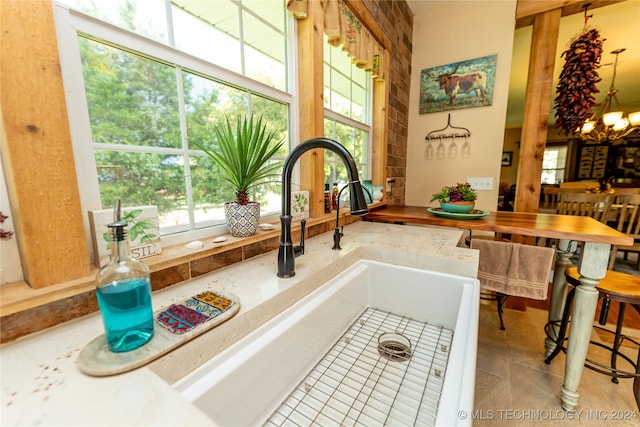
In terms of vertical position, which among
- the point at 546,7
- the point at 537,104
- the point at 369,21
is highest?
the point at 546,7

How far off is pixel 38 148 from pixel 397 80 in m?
2.59

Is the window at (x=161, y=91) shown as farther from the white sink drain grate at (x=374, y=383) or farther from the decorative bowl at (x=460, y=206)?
the decorative bowl at (x=460, y=206)

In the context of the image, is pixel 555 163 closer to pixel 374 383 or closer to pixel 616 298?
pixel 616 298

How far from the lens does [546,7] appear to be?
2.15 m

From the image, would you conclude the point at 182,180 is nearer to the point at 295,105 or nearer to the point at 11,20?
the point at 11,20

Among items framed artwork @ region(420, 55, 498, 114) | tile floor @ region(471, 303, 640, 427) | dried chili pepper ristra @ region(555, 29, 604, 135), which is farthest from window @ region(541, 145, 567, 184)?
tile floor @ region(471, 303, 640, 427)

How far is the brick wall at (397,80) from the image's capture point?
217 cm

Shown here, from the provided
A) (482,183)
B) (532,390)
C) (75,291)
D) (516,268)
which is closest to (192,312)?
(75,291)

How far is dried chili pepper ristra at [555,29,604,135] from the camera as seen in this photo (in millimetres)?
2141

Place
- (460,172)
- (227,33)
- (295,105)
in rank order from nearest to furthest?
(227,33)
(295,105)
(460,172)

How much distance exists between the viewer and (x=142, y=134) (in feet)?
2.60

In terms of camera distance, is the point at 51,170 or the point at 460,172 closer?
the point at 51,170

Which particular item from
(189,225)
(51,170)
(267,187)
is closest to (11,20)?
(51,170)

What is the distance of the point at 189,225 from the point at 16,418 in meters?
0.64
